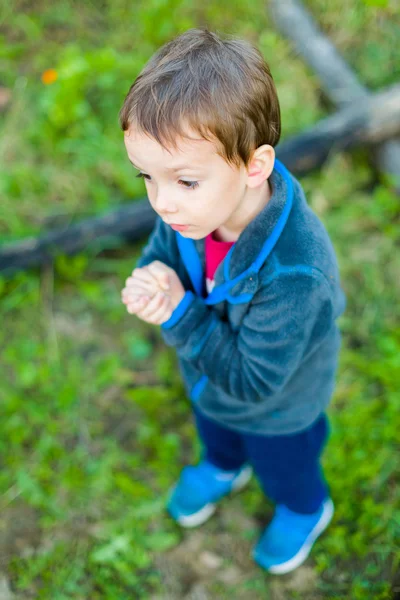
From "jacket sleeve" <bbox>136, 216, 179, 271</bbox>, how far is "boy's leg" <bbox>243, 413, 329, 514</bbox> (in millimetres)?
597

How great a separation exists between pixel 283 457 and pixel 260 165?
0.92m

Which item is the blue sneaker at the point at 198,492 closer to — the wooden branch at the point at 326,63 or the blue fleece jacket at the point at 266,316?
the blue fleece jacket at the point at 266,316

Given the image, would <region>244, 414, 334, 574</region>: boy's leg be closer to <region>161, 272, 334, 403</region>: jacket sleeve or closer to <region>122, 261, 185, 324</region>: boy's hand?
<region>161, 272, 334, 403</region>: jacket sleeve

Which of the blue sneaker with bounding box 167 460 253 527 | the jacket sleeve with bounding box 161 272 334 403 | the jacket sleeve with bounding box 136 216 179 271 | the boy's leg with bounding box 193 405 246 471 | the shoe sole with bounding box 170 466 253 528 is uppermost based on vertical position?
the jacket sleeve with bounding box 136 216 179 271

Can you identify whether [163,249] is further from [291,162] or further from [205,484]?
[291,162]

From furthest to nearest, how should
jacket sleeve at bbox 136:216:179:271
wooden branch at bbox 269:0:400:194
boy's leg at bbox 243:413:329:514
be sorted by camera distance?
wooden branch at bbox 269:0:400:194 < boy's leg at bbox 243:413:329:514 < jacket sleeve at bbox 136:216:179:271

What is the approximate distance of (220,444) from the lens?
2.07 meters

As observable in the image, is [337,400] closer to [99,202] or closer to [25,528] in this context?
[25,528]

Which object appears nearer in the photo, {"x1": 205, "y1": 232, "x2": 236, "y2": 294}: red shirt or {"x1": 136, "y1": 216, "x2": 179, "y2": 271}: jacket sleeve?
{"x1": 205, "y1": 232, "x2": 236, "y2": 294}: red shirt

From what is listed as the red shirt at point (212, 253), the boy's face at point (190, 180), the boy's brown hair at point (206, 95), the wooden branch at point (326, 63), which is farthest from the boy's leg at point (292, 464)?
the wooden branch at point (326, 63)

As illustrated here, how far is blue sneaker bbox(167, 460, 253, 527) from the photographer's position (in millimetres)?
2170

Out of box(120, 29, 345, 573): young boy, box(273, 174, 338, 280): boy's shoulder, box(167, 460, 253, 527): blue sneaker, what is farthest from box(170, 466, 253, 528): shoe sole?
box(273, 174, 338, 280): boy's shoulder

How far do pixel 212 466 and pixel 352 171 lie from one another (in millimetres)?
2028

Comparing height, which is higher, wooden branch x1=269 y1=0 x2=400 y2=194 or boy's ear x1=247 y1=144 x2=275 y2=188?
boy's ear x1=247 y1=144 x2=275 y2=188
